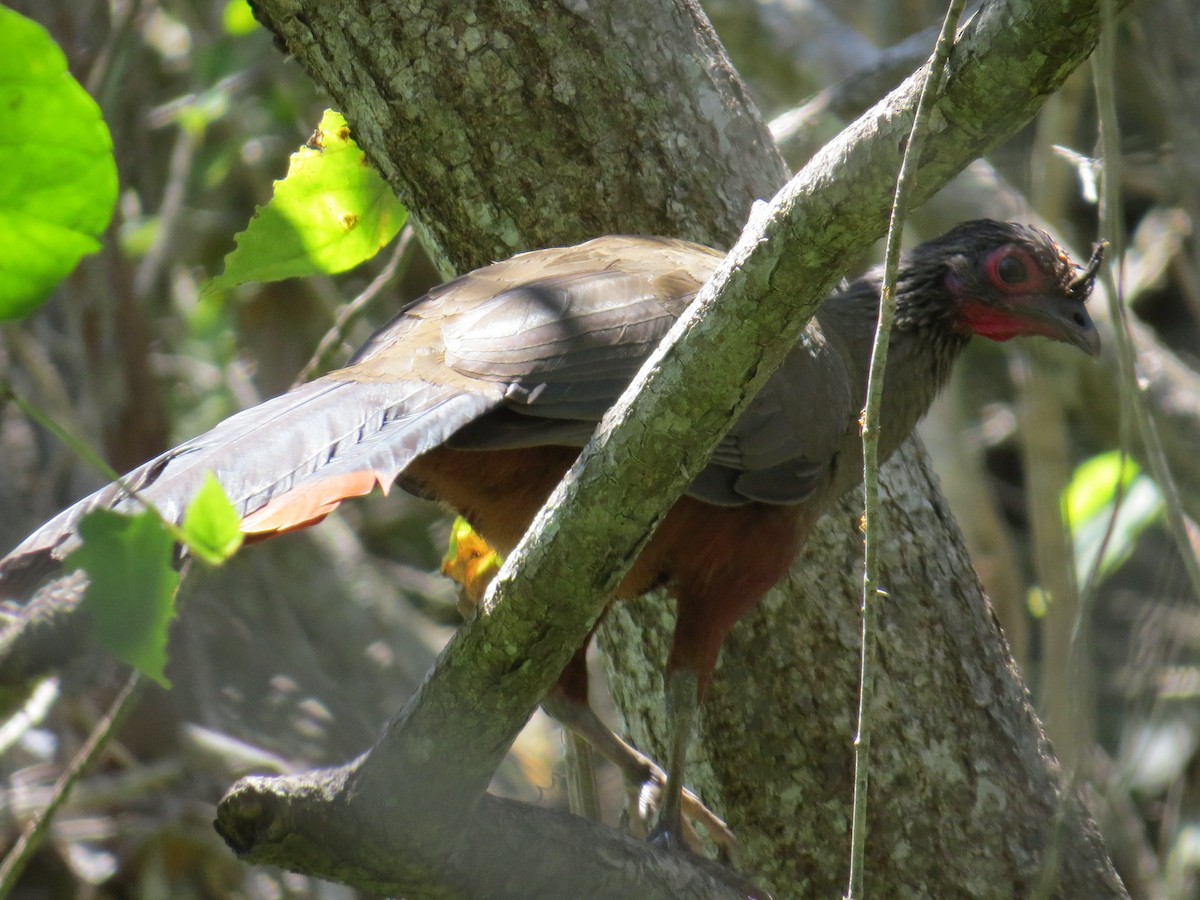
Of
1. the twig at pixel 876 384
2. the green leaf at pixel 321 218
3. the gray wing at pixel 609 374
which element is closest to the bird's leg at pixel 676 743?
the gray wing at pixel 609 374

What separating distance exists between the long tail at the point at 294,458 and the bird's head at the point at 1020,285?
5.26 ft

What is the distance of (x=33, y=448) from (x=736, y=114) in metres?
3.94

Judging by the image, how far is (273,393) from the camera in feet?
22.6

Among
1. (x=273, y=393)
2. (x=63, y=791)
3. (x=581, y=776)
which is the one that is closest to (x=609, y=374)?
(x=581, y=776)

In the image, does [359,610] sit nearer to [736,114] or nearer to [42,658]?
[42,658]

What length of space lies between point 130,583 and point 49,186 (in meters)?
0.49

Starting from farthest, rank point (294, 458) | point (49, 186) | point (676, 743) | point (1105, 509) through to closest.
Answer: point (1105, 509)
point (676, 743)
point (294, 458)
point (49, 186)

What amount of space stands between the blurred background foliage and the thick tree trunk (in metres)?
1.15

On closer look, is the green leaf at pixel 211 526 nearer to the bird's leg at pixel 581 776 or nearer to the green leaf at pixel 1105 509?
the bird's leg at pixel 581 776

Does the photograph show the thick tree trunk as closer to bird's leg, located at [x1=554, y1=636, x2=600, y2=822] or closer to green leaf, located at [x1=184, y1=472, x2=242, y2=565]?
bird's leg, located at [x1=554, y1=636, x2=600, y2=822]

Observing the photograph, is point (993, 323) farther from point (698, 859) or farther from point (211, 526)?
point (211, 526)

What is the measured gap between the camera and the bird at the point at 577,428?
2.46 metres

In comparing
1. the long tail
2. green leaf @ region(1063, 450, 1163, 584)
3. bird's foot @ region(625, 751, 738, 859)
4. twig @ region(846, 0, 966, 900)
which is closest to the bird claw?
bird's foot @ region(625, 751, 738, 859)

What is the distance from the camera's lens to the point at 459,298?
3.03m
